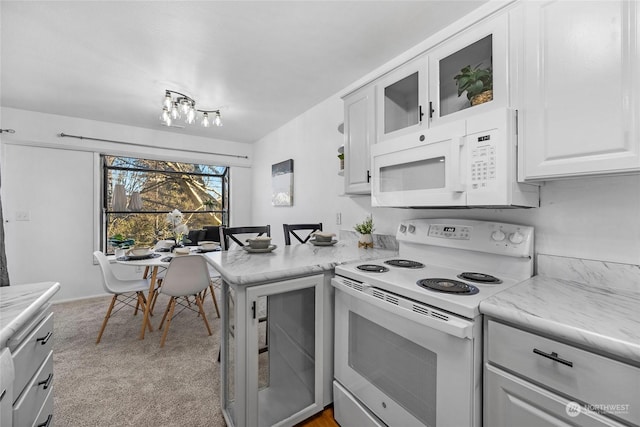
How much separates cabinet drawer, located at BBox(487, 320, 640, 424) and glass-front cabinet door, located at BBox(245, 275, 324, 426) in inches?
32.7

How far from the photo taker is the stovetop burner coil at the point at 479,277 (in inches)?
48.2

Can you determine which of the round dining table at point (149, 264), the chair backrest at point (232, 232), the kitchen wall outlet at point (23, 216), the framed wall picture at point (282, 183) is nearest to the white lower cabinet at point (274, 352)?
the chair backrest at point (232, 232)

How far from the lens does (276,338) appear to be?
4.97ft

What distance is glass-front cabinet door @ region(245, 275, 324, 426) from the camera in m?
1.35

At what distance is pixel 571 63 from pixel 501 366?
1.15m

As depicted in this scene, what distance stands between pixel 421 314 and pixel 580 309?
497 mm

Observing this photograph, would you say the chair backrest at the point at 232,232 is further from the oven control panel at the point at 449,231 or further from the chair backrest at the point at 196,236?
the chair backrest at the point at 196,236

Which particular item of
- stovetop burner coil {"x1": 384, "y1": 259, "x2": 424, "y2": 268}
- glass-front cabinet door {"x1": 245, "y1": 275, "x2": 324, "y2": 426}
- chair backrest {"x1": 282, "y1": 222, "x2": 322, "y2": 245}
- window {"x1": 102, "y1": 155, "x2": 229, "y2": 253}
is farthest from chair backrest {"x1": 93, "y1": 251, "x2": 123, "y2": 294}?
stovetop burner coil {"x1": 384, "y1": 259, "x2": 424, "y2": 268}

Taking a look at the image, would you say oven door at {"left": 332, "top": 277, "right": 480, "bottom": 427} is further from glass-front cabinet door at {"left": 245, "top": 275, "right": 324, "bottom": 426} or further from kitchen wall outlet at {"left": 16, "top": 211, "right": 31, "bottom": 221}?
kitchen wall outlet at {"left": 16, "top": 211, "right": 31, "bottom": 221}

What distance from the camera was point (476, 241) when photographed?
142 cm

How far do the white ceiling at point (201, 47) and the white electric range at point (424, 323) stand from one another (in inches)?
52.3

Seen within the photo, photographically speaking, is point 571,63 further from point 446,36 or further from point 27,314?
point 27,314

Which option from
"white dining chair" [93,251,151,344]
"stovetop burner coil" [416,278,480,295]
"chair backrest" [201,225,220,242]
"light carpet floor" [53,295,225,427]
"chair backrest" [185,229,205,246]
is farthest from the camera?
"chair backrest" [201,225,220,242]

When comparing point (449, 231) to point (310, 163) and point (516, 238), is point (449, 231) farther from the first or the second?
point (310, 163)
